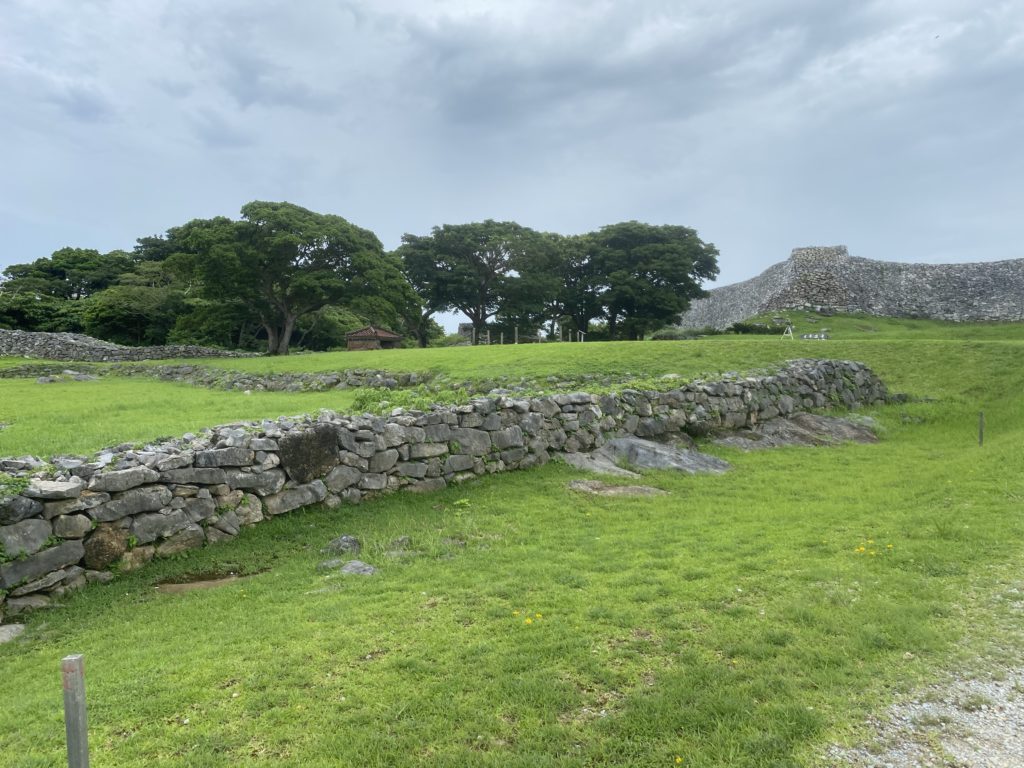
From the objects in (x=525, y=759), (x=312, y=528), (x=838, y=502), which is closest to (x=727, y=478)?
(x=838, y=502)

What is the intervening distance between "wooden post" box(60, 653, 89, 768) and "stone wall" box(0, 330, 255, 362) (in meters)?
36.9

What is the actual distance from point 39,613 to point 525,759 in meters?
5.42

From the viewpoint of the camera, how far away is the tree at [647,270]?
47969mm

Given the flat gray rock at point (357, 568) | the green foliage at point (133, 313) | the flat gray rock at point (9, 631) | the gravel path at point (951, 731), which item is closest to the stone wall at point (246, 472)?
the flat gray rock at point (9, 631)

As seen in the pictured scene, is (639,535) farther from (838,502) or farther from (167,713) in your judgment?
(167,713)

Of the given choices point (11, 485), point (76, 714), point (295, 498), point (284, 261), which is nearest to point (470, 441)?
point (295, 498)

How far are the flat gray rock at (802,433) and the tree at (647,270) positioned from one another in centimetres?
3091

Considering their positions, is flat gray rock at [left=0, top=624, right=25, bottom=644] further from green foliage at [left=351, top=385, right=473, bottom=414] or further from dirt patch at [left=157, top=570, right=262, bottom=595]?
green foliage at [left=351, top=385, right=473, bottom=414]

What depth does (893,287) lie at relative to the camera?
163 feet

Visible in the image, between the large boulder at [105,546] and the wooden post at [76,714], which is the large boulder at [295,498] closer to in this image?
the large boulder at [105,546]

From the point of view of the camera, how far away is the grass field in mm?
3922

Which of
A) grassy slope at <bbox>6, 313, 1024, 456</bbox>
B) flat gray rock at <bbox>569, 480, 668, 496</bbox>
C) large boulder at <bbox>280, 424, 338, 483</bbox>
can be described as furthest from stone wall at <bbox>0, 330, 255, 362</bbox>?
flat gray rock at <bbox>569, 480, 668, 496</bbox>

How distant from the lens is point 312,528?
849cm

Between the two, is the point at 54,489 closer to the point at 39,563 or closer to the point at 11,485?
the point at 11,485
